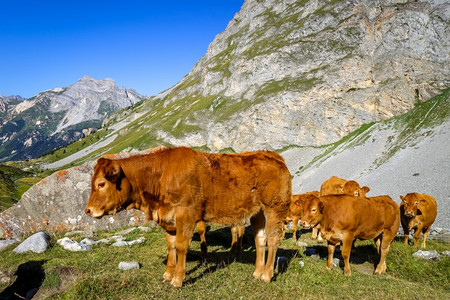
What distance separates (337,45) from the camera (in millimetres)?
82000

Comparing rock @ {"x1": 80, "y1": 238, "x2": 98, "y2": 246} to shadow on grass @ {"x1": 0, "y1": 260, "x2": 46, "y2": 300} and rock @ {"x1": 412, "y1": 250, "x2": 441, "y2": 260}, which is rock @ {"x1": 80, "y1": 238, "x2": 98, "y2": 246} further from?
rock @ {"x1": 412, "y1": 250, "x2": 441, "y2": 260}

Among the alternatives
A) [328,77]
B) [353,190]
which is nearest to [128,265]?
[353,190]

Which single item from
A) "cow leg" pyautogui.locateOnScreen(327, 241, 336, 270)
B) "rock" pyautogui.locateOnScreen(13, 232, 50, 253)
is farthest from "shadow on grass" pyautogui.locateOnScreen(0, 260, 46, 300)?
"cow leg" pyautogui.locateOnScreen(327, 241, 336, 270)

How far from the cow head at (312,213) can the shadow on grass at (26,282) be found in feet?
27.6

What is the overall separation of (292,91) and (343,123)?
1769 cm

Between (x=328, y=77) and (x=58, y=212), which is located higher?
(x=58, y=212)

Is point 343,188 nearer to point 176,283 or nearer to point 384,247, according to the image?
point 384,247

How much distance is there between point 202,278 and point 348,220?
5900 millimetres

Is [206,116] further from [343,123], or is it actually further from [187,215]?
[187,215]

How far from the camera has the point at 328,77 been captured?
251ft

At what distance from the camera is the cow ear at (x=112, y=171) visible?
6.51m

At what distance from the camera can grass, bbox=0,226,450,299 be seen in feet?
21.6

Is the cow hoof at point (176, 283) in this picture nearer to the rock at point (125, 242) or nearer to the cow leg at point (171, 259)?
the cow leg at point (171, 259)

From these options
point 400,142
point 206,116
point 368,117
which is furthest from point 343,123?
point 206,116
